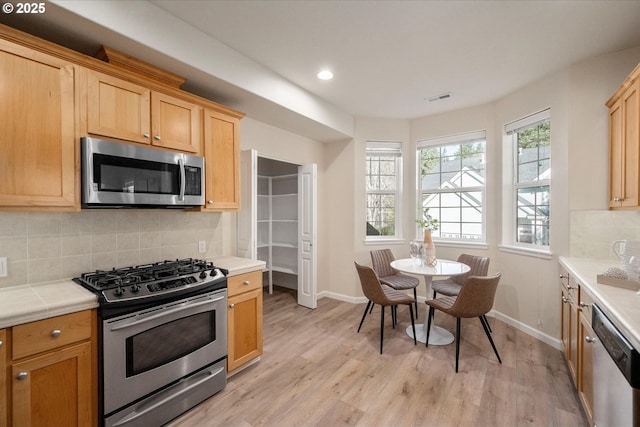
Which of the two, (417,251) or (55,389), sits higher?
(417,251)

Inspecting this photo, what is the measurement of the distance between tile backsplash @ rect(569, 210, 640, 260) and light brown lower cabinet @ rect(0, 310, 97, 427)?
3913 mm

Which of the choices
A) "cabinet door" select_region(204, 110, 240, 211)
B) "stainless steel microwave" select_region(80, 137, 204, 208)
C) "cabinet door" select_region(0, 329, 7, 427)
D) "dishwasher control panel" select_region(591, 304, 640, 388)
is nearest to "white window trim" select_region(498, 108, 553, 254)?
"dishwasher control panel" select_region(591, 304, 640, 388)

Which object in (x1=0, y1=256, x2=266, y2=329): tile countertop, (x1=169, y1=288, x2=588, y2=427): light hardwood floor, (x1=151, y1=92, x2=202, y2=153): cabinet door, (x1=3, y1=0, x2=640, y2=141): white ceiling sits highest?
(x1=3, y1=0, x2=640, y2=141): white ceiling

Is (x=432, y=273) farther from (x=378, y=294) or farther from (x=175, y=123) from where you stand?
(x=175, y=123)

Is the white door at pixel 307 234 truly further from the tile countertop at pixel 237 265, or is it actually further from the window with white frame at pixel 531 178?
the window with white frame at pixel 531 178

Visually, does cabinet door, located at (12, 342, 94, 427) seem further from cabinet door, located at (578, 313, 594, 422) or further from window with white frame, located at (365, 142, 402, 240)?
window with white frame, located at (365, 142, 402, 240)

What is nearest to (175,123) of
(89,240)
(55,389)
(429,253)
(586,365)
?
(89,240)

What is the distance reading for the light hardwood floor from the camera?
193 centimetres

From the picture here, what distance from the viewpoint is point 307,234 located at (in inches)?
159

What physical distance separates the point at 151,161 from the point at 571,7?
316cm

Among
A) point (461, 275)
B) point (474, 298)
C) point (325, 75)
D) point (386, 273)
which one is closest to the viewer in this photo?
point (474, 298)

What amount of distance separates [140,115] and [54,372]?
64.6 inches

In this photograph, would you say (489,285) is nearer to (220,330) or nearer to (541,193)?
(541,193)

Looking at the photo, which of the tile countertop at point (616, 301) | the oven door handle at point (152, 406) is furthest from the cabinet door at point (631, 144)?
the oven door handle at point (152, 406)
